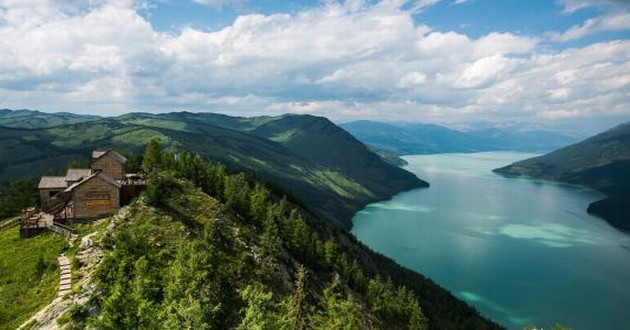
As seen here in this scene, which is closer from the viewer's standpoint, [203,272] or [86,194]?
[203,272]

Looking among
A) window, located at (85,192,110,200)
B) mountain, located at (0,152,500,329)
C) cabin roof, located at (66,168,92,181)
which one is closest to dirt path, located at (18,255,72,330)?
mountain, located at (0,152,500,329)

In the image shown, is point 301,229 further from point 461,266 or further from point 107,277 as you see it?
point 461,266

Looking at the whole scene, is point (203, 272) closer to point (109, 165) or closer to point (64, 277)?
point (64, 277)

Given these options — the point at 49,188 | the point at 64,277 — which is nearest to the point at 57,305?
the point at 64,277

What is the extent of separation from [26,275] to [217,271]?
17826mm

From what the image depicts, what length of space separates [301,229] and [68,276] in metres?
45.1

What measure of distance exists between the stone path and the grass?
47 centimetres

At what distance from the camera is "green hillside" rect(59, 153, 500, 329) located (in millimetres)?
35125

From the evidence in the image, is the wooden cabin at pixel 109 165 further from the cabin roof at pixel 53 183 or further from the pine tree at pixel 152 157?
the pine tree at pixel 152 157

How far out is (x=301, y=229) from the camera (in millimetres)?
82500

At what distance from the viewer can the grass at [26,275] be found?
3756 cm

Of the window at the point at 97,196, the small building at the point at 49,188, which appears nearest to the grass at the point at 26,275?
the window at the point at 97,196

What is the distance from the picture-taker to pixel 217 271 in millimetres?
50594

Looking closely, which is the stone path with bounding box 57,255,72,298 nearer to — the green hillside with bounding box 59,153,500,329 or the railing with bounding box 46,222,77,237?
the green hillside with bounding box 59,153,500,329
